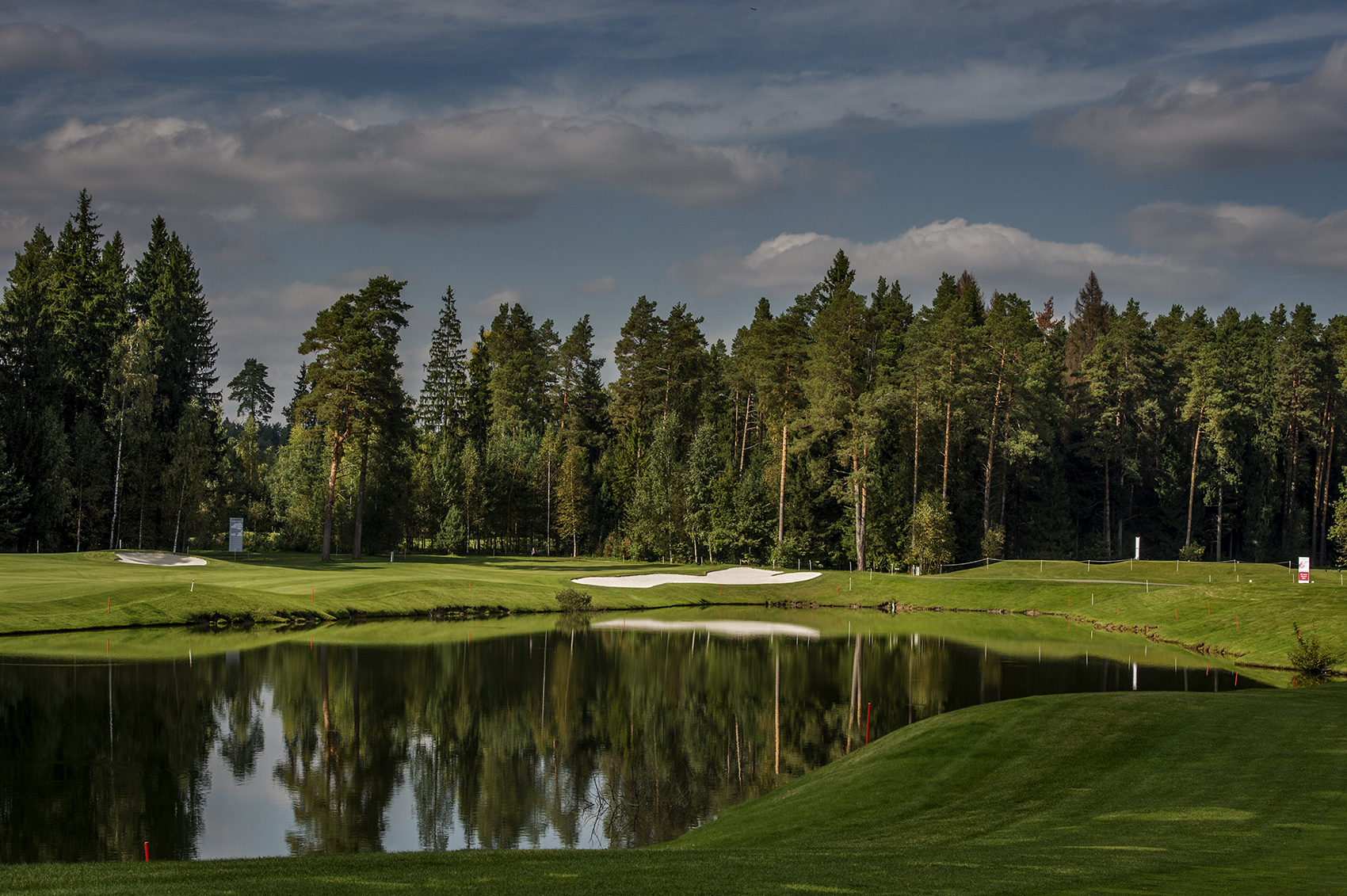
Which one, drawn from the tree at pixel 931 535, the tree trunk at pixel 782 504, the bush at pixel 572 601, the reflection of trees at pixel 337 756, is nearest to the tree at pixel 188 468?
the bush at pixel 572 601

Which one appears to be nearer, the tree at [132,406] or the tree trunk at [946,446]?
the tree at [132,406]

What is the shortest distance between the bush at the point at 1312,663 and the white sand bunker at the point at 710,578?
3303cm

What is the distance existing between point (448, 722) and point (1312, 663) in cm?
2652

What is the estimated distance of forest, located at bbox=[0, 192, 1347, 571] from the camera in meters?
63.8

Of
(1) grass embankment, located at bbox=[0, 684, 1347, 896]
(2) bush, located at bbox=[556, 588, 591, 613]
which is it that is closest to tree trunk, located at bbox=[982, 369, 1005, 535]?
(2) bush, located at bbox=[556, 588, 591, 613]

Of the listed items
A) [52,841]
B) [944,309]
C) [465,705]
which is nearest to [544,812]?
[52,841]

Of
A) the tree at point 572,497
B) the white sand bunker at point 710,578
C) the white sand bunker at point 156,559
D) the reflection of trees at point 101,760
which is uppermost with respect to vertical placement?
the tree at point 572,497

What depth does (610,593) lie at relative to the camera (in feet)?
185

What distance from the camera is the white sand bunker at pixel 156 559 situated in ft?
176

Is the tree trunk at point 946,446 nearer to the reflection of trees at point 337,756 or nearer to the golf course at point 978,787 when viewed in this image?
the golf course at point 978,787

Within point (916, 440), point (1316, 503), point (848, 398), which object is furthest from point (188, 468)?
point (1316, 503)

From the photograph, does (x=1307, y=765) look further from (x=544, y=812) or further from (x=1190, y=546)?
(x=1190, y=546)

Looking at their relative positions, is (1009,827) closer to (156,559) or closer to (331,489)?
(156,559)

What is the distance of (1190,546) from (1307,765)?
62251mm
